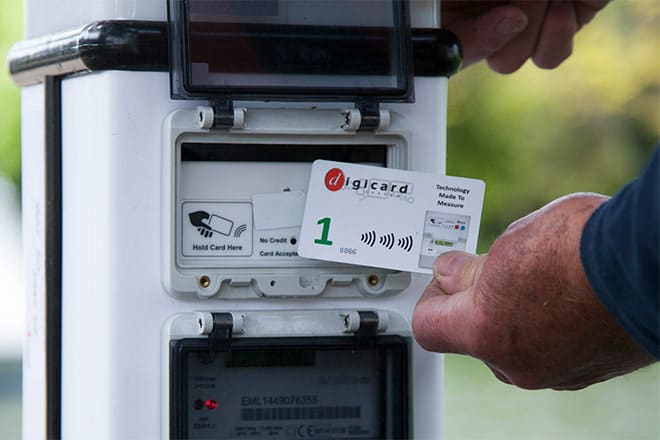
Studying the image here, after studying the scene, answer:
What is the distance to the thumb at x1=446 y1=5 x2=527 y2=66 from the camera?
2.11 meters

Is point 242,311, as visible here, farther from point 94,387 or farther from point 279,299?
point 94,387

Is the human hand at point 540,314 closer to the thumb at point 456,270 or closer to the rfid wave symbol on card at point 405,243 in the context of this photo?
the thumb at point 456,270

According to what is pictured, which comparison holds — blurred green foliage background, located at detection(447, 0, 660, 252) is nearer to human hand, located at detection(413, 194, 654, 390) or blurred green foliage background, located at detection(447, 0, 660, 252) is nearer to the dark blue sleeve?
human hand, located at detection(413, 194, 654, 390)

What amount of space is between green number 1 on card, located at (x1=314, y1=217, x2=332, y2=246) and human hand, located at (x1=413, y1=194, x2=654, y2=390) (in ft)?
0.75

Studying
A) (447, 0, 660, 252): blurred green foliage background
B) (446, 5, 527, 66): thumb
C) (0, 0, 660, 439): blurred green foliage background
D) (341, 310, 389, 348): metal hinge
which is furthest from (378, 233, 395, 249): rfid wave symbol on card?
(447, 0, 660, 252): blurred green foliage background

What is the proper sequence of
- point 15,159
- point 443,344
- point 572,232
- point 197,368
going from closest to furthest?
1. point 572,232
2. point 443,344
3. point 197,368
4. point 15,159

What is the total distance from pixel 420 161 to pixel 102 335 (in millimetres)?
590

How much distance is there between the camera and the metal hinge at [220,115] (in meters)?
1.60

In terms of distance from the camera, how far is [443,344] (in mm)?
1541

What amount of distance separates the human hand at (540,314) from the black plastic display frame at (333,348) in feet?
0.62

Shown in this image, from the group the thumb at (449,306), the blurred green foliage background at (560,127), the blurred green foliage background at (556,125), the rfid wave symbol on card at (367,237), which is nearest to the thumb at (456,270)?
the thumb at (449,306)

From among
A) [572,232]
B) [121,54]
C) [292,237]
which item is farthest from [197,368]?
[572,232]

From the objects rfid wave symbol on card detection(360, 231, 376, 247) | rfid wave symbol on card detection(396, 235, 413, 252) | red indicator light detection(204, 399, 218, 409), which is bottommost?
red indicator light detection(204, 399, 218, 409)

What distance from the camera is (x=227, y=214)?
1.68 meters
